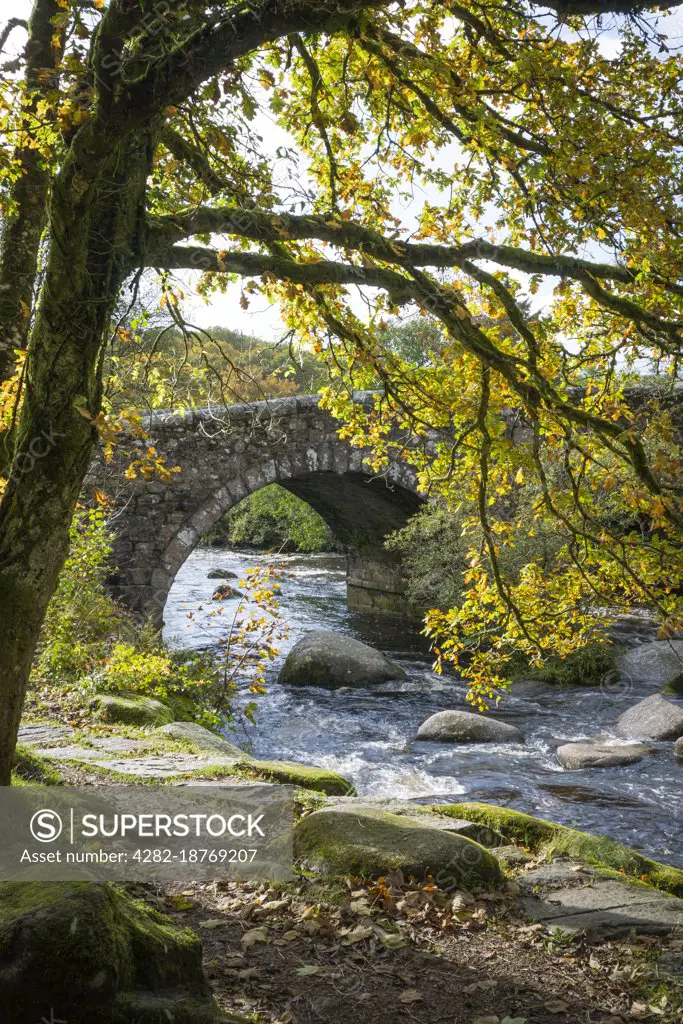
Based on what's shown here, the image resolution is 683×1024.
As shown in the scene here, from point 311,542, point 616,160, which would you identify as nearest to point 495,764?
point 616,160

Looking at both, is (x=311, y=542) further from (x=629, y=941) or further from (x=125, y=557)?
(x=629, y=941)

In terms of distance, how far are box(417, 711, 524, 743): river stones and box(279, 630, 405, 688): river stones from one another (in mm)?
2959

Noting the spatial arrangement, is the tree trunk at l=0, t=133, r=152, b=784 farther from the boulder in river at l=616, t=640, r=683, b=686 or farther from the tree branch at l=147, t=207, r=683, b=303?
the boulder in river at l=616, t=640, r=683, b=686

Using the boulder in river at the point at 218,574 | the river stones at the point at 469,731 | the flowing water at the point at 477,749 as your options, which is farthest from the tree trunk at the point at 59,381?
the boulder in river at the point at 218,574

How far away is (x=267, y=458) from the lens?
1417cm

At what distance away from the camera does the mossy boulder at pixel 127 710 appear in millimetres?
6840

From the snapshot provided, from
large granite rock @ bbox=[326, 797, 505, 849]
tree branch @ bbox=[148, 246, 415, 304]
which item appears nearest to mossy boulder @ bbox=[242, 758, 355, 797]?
large granite rock @ bbox=[326, 797, 505, 849]

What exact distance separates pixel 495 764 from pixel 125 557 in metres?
7.04

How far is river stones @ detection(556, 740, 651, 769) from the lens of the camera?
29.1 feet

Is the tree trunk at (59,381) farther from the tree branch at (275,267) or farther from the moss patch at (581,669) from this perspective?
the moss patch at (581,669)

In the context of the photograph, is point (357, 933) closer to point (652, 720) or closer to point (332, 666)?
point (652, 720)

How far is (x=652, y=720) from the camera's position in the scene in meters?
10.1

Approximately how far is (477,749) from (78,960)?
26.2ft

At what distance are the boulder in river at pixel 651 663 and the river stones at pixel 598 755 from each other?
10.3 feet
